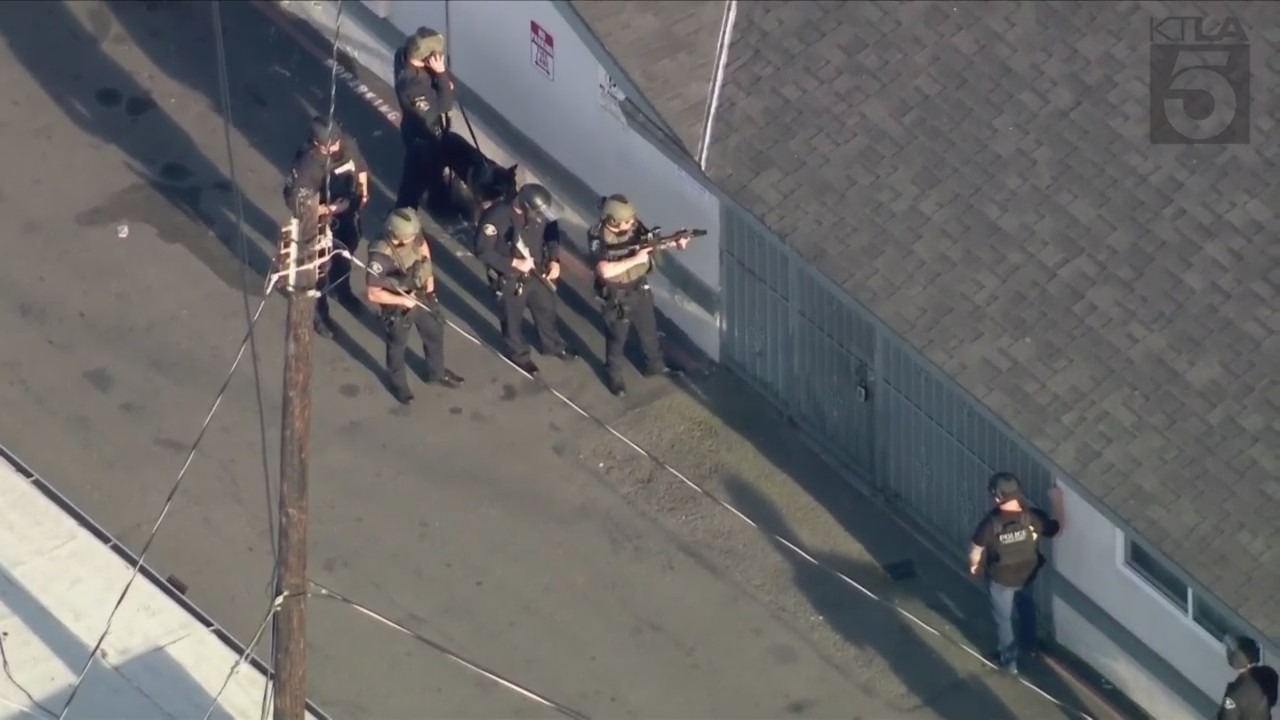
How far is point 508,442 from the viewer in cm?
1770

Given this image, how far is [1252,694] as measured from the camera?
45.9 ft

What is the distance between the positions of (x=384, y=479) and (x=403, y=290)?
1449 millimetres

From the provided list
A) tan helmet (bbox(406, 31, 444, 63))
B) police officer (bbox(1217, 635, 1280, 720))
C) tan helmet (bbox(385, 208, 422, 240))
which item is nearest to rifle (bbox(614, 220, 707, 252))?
tan helmet (bbox(385, 208, 422, 240))

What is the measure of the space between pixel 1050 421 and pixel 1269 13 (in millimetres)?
3408

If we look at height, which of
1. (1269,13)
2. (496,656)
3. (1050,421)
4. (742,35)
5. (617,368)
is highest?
(1269,13)

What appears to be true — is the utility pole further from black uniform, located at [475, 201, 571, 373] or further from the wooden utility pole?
black uniform, located at [475, 201, 571, 373]

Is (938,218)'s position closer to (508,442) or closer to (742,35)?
(742,35)

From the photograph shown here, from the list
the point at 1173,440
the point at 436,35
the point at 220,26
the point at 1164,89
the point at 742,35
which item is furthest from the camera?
the point at 220,26

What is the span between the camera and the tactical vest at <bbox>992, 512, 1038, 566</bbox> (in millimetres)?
15141

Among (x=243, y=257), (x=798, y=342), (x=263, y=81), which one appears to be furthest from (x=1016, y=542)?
(x=263, y=81)

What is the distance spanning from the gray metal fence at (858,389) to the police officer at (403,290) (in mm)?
2229

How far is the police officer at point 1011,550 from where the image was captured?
15.1 m

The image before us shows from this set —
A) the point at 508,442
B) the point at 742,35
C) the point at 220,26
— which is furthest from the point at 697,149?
the point at 220,26

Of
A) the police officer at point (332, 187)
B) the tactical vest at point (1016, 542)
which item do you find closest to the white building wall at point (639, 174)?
the tactical vest at point (1016, 542)
